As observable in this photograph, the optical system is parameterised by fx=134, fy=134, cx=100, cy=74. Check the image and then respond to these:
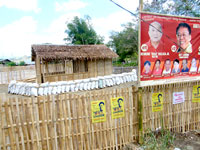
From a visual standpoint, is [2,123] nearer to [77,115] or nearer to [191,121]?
[77,115]

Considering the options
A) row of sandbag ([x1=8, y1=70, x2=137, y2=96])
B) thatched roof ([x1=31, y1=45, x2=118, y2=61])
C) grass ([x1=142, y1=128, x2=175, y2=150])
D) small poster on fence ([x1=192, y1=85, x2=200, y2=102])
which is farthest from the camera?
thatched roof ([x1=31, y1=45, x2=118, y2=61])

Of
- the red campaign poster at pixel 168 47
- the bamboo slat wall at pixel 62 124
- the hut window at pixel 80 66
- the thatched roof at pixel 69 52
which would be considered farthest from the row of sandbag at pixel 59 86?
the red campaign poster at pixel 168 47

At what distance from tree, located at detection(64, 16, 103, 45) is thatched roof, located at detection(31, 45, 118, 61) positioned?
65.5 ft

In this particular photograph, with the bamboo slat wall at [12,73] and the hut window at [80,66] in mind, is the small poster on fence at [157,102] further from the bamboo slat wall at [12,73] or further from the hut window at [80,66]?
the bamboo slat wall at [12,73]

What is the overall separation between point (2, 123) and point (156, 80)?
391 centimetres

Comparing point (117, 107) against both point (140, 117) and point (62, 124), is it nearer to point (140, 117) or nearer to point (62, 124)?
point (140, 117)

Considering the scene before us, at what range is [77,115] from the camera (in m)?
3.35

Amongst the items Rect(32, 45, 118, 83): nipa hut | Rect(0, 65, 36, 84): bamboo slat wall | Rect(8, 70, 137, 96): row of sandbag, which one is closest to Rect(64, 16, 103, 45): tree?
Rect(0, 65, 36, 84): bamboo slat wall

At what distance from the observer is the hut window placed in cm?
1343

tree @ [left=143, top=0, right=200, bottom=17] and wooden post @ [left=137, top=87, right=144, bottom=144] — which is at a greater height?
tree @ [left=143, top=0, right=200, bottom=17]

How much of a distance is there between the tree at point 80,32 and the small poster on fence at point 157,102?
3186cm

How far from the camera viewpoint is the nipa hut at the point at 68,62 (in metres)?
12.1

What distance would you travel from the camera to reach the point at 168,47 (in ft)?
12.7

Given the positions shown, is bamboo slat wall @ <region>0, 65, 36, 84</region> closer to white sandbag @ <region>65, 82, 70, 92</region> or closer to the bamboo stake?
white sandbag @ <region>65, 82, 70, 92</region>
